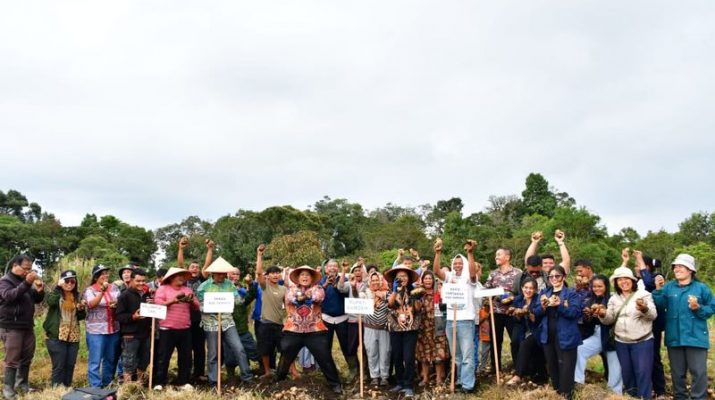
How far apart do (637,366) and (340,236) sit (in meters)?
38.2

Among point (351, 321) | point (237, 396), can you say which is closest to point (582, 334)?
point (351, 321)

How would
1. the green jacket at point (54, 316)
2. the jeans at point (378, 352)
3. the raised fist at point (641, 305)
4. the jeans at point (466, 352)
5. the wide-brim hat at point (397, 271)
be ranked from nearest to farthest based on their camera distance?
the raised fist at point (641, 305) → the jeans at point (466, 352) → the wide-brim hat at point (397, 271) → the green jacket at point (54, 316) → the jeans at point (378, 352)

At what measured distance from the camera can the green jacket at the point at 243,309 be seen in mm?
8766

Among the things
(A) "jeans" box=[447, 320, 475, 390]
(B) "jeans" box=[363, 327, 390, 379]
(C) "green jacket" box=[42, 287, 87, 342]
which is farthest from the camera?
(B) "jeans" box=[363, 327, 390, 379]

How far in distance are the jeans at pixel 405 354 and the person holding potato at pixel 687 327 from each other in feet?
10.4

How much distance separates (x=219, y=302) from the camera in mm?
7957

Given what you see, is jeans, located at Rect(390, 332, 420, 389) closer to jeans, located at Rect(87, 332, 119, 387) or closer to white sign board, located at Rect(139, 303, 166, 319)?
white sign board, located at Rect(139, 303, 166, 319)

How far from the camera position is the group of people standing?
6.82m

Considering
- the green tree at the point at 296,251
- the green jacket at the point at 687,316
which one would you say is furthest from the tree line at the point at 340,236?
the green jacket at the point at 687,316

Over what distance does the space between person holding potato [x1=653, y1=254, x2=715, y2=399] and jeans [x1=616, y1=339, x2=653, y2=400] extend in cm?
29

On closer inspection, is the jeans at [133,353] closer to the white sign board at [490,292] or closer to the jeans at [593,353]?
the white sign board at [490,292]

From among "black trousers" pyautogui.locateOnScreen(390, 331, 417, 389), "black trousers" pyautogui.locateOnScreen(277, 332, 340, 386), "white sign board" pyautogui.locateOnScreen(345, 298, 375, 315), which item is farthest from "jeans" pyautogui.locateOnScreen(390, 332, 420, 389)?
"black trousers" pyautogui.locateOnScreen(277, 332, 340, 386)

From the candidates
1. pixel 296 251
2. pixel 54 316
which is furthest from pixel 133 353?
pixel 296 251

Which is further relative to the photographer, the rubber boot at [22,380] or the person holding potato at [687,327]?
the rubber boot at [22,380]
